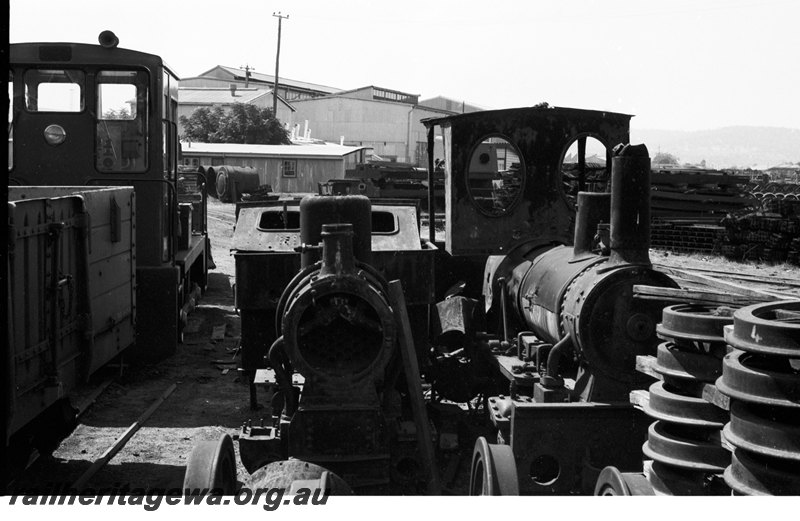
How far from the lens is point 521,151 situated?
768 cm

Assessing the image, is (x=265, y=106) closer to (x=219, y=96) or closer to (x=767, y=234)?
(x=219, y=96)

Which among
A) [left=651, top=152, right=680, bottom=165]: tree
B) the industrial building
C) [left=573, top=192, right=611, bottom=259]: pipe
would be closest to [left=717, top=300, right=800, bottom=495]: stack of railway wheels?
[left=573, top=192, right=611, bottom=259]: pipe

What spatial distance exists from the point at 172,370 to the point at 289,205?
274cm

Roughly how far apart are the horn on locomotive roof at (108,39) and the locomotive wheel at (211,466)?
6108 mm

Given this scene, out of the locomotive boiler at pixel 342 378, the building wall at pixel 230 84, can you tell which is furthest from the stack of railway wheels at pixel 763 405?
the building wall at pixel 230 84

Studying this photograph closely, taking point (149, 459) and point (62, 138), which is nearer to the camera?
point (149, 459)

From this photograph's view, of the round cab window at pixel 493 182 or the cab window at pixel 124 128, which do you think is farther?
the cab window at pixel 124 128

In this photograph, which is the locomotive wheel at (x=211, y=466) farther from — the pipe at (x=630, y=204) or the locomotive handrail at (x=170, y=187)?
the locomotive handrail at (x=170, y=187)

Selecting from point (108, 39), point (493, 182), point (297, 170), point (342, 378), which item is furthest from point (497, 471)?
point (297, 170)

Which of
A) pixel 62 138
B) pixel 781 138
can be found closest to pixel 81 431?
pixel 62 138

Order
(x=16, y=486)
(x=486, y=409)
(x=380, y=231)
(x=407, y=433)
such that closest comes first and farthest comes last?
(x=407, y=433) → (x=16, y=486) → (x=486, y=409) → (x=380, y=231)

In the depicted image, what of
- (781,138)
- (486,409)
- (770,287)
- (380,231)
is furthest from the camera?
(781,138)

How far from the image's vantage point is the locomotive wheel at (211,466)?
14.2ft

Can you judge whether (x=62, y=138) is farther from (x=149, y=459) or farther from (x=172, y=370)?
(x=149, y=459)
